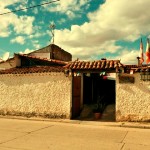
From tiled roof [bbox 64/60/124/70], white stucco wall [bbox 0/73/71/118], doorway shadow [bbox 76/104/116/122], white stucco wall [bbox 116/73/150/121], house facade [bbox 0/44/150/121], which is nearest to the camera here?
white stucco wall [bbox 116/73/150/121]

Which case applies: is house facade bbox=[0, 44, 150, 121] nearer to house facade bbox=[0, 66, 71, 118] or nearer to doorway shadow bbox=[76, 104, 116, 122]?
house facade bbox=[0, 66, 71, 118]

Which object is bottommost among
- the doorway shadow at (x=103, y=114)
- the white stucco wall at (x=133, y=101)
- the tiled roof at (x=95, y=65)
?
the doorway shadow at (x=103, y=114)

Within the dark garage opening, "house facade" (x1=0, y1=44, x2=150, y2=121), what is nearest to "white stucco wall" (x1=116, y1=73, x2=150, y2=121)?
"house facade" (x1=0, y1=44, x2=150, y2=121)

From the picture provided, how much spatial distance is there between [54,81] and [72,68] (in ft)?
4.82

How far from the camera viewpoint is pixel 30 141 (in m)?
8.95

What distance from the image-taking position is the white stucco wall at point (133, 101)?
14062 millimetres

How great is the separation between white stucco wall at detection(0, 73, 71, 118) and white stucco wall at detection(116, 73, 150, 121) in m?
3.05

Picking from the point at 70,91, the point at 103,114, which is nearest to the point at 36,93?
the point at 70,91

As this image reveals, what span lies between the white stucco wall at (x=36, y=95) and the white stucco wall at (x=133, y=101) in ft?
10.0

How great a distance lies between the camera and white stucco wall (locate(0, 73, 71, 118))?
15789 mm

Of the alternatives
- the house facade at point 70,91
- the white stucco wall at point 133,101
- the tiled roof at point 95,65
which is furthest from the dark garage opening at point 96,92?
the tiled roof at point 95,65

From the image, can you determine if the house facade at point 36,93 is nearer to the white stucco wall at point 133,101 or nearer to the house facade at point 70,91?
the house facade at point 70,91

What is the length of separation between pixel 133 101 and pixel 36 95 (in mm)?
6068

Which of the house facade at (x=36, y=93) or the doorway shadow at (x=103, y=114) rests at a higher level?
the house facade at (x=36, y=93)
